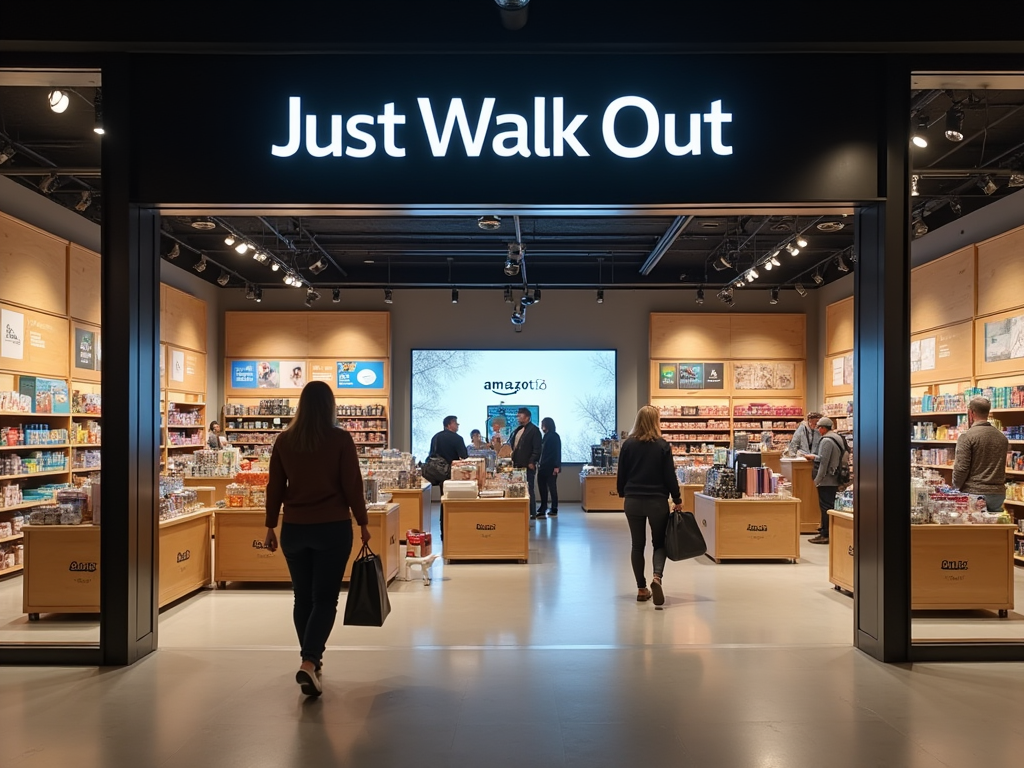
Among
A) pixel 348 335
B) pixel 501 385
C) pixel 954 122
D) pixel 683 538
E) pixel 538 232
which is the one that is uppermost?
pixel 538 232

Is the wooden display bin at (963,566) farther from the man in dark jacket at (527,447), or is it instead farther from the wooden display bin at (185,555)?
the man in dark jacket at (527,447)

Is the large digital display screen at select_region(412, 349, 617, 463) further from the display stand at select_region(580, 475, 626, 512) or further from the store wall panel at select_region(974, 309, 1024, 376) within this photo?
the store wall panel at select_region(974, 309, 1024, 376)

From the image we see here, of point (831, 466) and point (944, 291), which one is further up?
point (944, 291)

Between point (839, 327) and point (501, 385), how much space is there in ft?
19.4

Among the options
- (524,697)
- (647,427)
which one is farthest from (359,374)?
(524,697)

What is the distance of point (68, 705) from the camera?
406 cm

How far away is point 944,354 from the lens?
10.4 metres

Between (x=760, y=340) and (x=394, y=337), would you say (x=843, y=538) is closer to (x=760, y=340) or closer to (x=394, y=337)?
(x=760, y=340)

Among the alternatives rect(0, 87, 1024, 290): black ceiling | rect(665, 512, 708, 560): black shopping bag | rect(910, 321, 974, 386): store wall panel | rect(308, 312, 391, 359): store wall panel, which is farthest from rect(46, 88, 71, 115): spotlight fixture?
rect(910, 321, 974, 386): store wall panel

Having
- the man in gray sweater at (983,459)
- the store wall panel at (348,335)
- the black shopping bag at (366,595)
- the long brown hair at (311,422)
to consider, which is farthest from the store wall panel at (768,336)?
the long brown hair at (311,422)

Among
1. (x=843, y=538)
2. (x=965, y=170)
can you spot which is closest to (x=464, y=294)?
(x=965, y=170)

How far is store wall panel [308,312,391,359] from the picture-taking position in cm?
1526

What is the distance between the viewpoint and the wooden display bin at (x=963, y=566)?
6.20 metres

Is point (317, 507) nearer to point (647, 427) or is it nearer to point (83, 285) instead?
point (647, 427)
